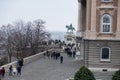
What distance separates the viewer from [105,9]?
166 ft

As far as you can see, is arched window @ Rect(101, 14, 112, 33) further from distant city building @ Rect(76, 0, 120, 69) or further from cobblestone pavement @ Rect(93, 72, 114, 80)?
cobblestone pavement @ Rect(93, 72, 114, 80)

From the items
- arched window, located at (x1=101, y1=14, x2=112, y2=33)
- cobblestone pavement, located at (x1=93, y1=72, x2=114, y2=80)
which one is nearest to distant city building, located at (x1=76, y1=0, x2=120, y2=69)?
arched window, located at (x1=101, y1=14, x2=112, y2=33)

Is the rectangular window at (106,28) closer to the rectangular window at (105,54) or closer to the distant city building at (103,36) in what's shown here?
the distant city building at (103,36)

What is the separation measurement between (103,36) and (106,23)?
4.75ft

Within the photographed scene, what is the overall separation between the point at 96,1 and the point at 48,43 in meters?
61.5

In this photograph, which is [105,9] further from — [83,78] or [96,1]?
[83,78]

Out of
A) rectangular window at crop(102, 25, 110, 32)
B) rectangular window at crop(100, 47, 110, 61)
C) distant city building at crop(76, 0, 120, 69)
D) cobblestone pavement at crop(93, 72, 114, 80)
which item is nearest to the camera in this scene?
cobblestone pavement at crop(93, 72, 114, 80)

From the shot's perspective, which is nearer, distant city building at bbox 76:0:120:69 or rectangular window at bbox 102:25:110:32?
distant city building at bbox 76:0:120:69

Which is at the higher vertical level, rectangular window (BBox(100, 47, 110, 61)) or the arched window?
the arched window

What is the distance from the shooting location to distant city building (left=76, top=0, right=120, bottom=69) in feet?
165

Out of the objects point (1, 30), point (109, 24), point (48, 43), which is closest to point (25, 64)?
point (109, 24)

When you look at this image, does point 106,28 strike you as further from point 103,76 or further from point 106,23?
point 103,76

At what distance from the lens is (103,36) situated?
2002 inches

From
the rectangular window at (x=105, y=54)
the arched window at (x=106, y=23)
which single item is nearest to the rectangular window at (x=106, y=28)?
the arched window at (x=106, y=23)
